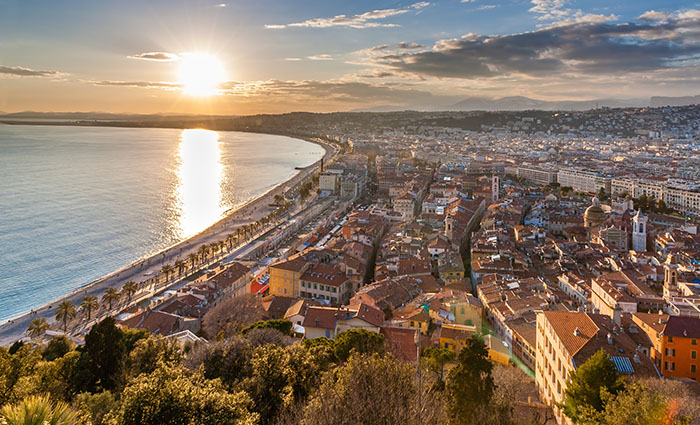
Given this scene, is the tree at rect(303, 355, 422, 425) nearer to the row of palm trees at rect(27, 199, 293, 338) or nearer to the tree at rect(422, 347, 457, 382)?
A: the tree at rect(422, 347, 457, 382)

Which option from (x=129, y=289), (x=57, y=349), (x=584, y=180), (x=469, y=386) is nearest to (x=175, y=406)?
(x=469, y=386)

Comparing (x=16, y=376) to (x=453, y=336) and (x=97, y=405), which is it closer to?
(x=97, y=405)

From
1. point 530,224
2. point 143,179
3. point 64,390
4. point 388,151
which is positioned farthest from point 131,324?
point 388,151

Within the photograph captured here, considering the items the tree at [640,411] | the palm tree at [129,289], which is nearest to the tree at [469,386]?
the tree at [640,411]

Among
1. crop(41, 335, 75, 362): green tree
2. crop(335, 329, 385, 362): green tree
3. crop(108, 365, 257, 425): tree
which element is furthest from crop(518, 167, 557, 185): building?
crop(108, 365, 257, 425): tree

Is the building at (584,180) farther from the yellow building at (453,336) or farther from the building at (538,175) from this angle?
the yellow building at (453,336)
